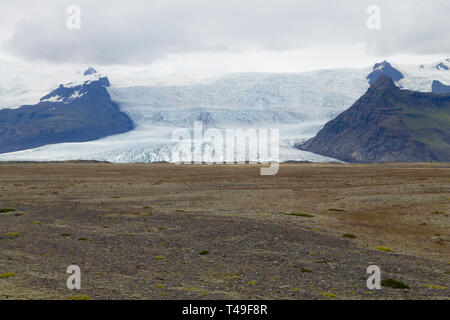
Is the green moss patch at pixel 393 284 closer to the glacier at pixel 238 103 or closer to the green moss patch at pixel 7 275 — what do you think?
the green moss patch at pixel 7 275

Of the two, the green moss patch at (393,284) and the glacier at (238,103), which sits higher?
the glacier at (238,103)

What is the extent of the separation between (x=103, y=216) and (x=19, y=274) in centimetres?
1672

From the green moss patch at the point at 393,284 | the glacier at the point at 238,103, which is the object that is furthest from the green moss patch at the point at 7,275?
the glacier at the point at 238,103

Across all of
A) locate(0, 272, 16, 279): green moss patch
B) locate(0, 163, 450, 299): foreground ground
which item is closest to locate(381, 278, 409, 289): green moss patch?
locate(0, 163, 450, 299): foreground ground

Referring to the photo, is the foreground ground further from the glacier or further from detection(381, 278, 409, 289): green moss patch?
the glacier

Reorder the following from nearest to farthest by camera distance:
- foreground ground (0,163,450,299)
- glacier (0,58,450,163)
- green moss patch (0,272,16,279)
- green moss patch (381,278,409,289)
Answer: foreground ground (0,163,450,299)
green moss patch (381,278,409,289)
green moss patch (0,272,16,279)
glacier (0,58,450,163)

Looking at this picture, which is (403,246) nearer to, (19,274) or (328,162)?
(19,274)

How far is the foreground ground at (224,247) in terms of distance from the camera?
1606cm

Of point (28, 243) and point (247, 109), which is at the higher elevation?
point (247, 109)

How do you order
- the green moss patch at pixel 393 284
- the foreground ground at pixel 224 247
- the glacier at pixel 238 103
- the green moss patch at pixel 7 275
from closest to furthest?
the foreground ground at pixel 224 247
the green moss patch at pixel 393 284
the green moss patch at pixel 7 275
the glacier at pixel 238 103

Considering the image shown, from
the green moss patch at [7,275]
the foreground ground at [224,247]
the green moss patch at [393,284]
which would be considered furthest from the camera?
the green moss patch at [7,275]

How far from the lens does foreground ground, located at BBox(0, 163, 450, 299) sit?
16.1 metres

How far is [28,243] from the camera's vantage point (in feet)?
78.2
